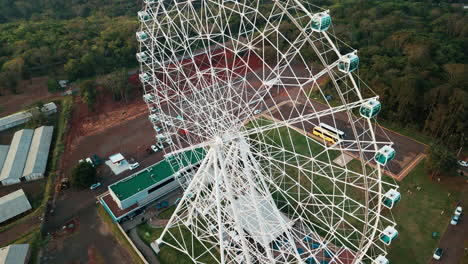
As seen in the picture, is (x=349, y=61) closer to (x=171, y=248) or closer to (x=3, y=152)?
(x=171, y=248)

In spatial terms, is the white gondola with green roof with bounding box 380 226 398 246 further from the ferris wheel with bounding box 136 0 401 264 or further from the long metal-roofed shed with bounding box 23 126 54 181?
the long metal-roofed shed with bounding box 23 126 54 181

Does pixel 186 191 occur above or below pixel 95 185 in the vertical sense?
above

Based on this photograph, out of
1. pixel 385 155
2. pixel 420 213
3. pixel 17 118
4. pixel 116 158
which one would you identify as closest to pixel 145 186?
pixel 116 158

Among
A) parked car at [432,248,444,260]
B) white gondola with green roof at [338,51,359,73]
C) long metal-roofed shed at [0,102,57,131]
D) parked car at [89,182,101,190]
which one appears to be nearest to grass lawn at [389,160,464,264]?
parked car at [432,248,444,260]

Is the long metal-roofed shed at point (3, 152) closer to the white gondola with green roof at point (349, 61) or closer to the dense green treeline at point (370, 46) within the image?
the dense green treeline at point (370, 46)

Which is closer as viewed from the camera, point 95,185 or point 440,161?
point 440,161

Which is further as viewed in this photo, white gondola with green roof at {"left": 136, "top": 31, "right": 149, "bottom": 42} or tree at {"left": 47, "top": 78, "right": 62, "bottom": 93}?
tree at {"left": 47, "top": 78, "right": 62, "bottom": 93}
